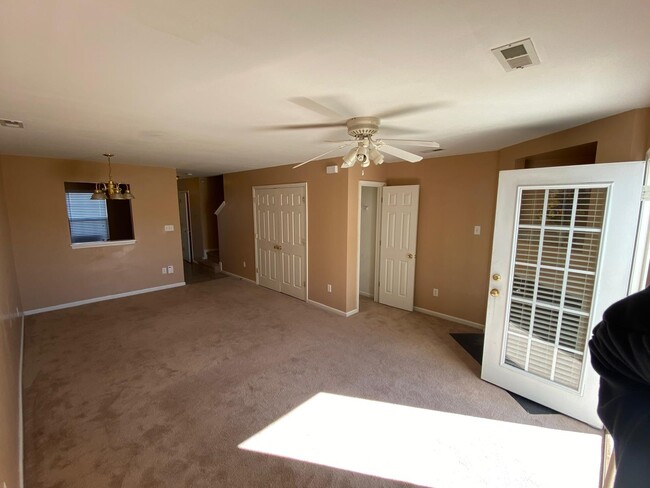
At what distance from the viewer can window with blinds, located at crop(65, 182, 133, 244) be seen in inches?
194

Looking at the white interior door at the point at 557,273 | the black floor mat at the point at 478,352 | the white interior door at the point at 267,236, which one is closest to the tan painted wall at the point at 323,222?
the white interior door at the point at 267,236

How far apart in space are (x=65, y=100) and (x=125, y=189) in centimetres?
358

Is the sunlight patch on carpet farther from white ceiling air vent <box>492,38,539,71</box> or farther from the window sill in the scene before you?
the window sill

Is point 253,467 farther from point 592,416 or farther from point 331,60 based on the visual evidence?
point 592,416

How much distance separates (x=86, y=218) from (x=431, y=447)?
6.34 m

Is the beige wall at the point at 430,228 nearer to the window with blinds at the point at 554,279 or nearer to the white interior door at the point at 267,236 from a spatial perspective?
the white interior door at the point at 267,236

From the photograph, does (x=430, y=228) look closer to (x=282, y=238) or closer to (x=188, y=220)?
(x=282, y=238)

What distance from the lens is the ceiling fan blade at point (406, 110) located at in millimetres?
1923

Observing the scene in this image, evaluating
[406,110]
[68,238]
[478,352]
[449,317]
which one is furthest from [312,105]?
[68,238]

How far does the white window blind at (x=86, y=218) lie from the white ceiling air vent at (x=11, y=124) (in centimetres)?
269

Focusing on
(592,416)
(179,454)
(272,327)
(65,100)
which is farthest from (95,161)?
(592,416)

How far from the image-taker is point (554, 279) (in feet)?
7.64

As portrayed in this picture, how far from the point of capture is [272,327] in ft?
12.8

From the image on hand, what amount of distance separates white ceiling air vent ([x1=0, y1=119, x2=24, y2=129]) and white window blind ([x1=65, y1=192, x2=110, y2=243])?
269 centimetres
